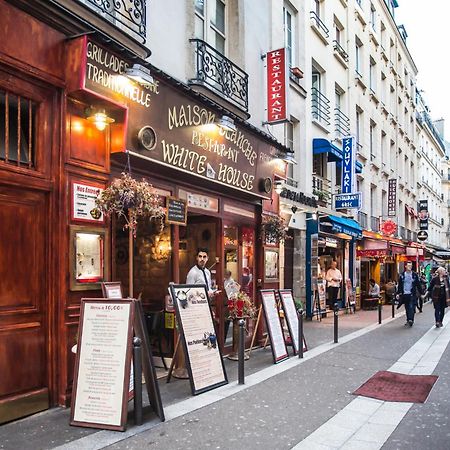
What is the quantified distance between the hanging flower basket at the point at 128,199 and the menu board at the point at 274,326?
3.00m

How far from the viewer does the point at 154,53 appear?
8016 mm

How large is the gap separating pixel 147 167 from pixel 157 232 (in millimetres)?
1406

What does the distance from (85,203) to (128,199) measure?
54 cm

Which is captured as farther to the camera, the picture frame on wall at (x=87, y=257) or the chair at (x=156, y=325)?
the chair at (x=156, y=325)

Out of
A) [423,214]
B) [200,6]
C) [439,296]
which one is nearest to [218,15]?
[200,6]

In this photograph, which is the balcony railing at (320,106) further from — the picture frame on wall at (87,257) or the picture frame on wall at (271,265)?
the picture frame on wall at (87,257)

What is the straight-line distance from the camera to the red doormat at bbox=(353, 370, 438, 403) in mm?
6473

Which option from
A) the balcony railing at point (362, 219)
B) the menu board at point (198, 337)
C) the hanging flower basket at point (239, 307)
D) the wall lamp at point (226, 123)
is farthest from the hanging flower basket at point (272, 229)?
the balcony railing at point (362, 219)

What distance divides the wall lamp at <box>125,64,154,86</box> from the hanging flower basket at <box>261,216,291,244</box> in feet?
15.8

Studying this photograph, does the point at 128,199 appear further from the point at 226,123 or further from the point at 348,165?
the point at 348,165

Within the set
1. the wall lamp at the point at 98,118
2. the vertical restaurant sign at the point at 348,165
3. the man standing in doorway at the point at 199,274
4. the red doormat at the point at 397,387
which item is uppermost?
the vertical restaurant sign at the point at 348,165

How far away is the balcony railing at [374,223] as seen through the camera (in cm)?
2415

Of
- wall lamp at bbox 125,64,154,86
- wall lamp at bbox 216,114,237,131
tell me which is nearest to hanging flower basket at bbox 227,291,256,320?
wall lamp at bbox 216,114,237,131

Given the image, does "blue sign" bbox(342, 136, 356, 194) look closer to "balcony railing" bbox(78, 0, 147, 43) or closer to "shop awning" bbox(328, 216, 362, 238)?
"shop awning" bbox(328, 216, 362, 238)
